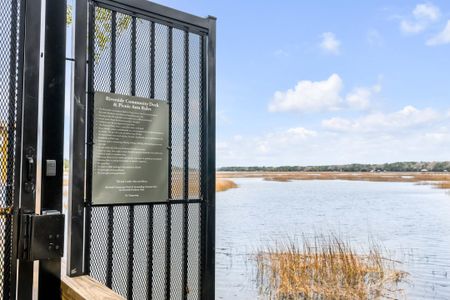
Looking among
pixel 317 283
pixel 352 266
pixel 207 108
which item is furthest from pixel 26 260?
pixel 352 266

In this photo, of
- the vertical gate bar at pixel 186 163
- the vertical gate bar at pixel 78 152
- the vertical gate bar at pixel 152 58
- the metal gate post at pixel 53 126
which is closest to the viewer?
the metal gate post at pixel 53 126

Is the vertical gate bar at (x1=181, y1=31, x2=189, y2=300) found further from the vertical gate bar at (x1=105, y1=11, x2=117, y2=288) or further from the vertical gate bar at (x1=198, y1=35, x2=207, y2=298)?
the vertical gate bar at (x1=105, y1=11, x2=117, y2=288)

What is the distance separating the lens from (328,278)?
27.3ft

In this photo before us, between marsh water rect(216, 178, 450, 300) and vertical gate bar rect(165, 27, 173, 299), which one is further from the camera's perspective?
marsh water rect(216, 178, 450, 300)

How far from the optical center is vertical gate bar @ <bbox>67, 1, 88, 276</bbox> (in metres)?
2.48

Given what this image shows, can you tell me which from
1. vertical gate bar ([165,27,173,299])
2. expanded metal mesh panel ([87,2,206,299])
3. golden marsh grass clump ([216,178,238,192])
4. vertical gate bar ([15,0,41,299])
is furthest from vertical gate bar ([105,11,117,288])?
golden marsh grass clump ([216,178,238,192])

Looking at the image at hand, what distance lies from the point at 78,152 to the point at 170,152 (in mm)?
702

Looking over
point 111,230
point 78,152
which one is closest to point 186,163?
point 111,230

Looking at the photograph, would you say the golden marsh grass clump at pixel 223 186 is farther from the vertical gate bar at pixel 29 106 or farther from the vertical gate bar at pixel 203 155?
the vertical gate bar at pixel 29 106

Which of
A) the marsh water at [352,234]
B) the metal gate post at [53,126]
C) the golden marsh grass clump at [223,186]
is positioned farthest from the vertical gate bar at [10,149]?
the golden marsh grass clump at [223,186]

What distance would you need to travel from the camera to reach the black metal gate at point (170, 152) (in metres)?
2.56

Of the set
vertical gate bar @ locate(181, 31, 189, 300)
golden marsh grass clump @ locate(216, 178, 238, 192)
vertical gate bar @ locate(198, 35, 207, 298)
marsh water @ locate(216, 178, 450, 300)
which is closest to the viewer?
vertical gate bar @ locate(181, 31, 189, 300)

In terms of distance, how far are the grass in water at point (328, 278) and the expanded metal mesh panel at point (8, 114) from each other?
6577 mm

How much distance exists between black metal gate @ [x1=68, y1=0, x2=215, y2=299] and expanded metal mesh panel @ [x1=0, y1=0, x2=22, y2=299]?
1.30 ft
